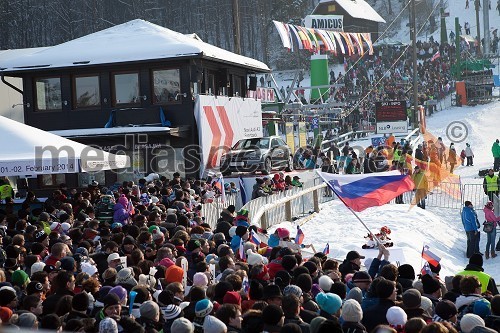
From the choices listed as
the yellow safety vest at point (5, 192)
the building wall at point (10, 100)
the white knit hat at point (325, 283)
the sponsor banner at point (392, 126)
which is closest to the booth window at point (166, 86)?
the building wall at point (10, 100)

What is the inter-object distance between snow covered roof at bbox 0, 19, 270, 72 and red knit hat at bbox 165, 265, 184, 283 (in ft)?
51.7

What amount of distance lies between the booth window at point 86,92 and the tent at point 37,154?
11.1 m

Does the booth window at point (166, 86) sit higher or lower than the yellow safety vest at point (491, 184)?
higher

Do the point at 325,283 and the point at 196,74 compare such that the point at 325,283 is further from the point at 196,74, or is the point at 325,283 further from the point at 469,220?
the point at 196,74

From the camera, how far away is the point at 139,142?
24.2m

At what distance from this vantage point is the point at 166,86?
25.3 metres

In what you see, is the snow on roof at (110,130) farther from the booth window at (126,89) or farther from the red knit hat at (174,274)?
the red knit hat at (174,274)

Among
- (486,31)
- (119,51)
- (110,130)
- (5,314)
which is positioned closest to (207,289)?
(5,314)

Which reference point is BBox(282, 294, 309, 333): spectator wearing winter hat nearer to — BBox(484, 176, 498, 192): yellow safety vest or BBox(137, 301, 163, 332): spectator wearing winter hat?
BBox(137, 301, 163, 332): spectator wearing winter hat

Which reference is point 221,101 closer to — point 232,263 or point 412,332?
point 232,263

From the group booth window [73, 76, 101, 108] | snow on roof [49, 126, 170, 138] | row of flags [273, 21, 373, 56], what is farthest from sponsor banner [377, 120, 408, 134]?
snow on roof [49, 126, 170, 138]

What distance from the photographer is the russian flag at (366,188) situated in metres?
14.3

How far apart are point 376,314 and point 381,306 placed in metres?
0.11

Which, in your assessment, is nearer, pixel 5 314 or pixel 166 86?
pixel 5 314
